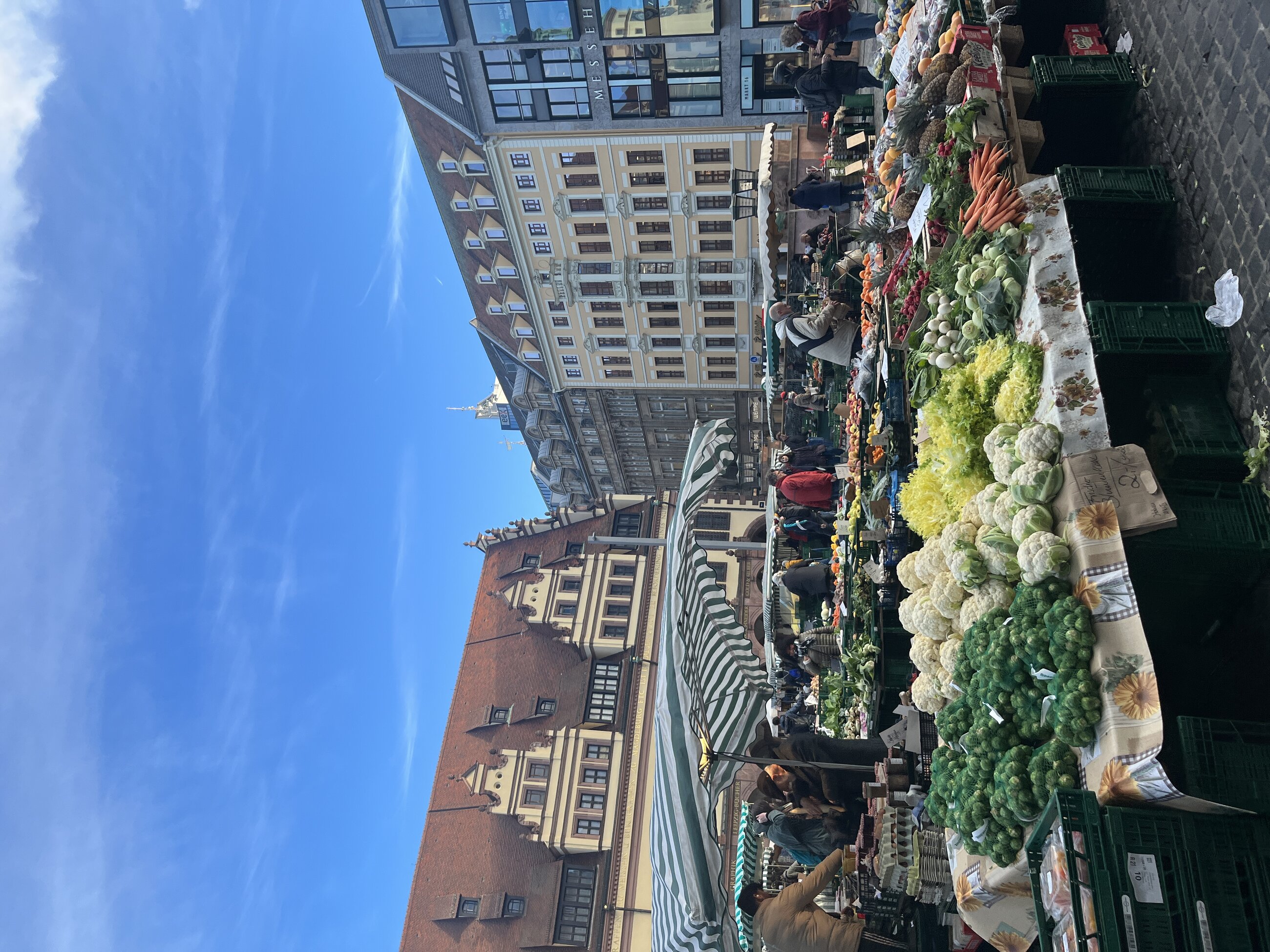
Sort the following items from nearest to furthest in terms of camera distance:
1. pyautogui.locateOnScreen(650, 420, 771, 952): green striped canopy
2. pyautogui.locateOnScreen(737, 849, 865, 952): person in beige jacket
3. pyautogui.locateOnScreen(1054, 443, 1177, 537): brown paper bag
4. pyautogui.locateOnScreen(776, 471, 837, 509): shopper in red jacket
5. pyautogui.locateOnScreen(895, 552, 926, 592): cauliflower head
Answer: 1. pyautogui.locateOnScreen(1054, 443, 1177, 537): brown paper bag
2. pyautogui.locateOnScreen(650, 420, 771, 952): green striped canopy
3. pyautogui.locateOnScreen(895, 552, 926, 592): cauliflower head
4. pyautogui.locateOnScreen(737, 849, 865, 952): person in beige jacket
5. pyautogui.locateOnScreen(776, 471, 837, 509): shopper in red jacket

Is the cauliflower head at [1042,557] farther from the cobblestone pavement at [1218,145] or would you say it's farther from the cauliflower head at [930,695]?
the cobblestone pavement at [1218,145]

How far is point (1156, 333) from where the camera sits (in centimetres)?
639

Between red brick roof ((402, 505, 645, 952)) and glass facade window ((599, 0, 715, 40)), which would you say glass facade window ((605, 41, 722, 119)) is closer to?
glass facade window ((599, 0, 715, 40))

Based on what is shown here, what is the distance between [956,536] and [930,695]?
168 centimetres

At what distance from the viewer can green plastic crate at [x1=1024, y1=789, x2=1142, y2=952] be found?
15.8 feet

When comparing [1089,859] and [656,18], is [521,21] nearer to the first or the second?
[656,18]

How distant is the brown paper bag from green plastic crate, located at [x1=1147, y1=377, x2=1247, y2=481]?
2.52ft

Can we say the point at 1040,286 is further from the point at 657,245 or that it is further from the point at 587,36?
the point at 657,245

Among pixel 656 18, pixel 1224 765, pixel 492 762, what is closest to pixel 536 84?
pixel 656 18

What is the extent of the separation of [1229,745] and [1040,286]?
3.84 metres

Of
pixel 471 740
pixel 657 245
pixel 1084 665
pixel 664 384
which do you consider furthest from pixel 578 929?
pixel 1084 665

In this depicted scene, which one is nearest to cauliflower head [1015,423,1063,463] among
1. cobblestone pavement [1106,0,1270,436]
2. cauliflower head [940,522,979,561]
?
cauliflower head [940,522,979,561]

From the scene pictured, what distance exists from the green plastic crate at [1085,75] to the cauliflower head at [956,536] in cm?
506

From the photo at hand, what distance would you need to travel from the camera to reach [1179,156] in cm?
741
